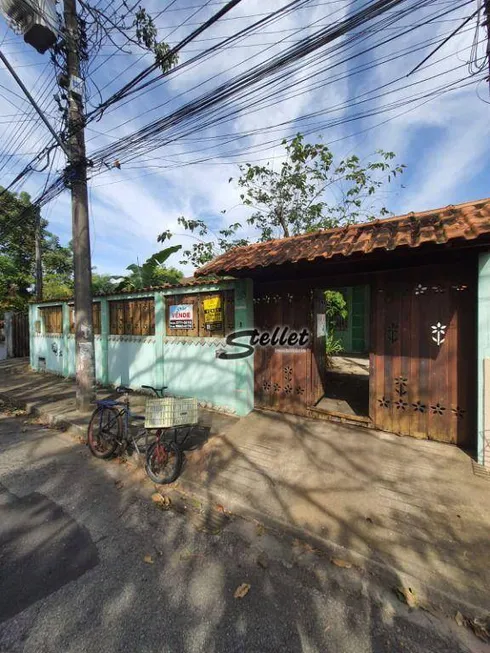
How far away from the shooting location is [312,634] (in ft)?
5.96

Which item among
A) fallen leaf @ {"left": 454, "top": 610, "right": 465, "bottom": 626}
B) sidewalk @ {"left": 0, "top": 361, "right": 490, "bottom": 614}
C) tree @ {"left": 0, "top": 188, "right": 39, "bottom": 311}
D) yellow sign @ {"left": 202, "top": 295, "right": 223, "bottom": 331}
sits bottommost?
fallen leaf @ {"left": 454, "top": 610, "right": 465, "bottom": 626}

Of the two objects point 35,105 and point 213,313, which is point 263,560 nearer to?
point 213,313

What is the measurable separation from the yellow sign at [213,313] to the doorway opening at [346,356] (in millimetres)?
2019

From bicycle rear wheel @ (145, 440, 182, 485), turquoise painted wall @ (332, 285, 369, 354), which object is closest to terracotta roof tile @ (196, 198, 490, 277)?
bicycle rear wheel @ (145, 440, 182, 485)

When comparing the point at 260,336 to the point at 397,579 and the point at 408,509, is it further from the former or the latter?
the point at 397,579

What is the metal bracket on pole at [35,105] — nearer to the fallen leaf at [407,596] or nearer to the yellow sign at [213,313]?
the yellow sign at [213,313]

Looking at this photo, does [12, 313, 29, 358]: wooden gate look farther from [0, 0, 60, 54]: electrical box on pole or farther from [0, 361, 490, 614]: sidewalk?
[0, 361, 490, 614]: sidewalk

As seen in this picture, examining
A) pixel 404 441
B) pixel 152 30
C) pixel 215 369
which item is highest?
pixel 152 30

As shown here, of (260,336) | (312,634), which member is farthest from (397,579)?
(260,336)

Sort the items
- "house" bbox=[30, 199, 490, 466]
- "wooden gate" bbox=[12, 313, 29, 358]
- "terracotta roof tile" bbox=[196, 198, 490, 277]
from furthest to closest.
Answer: "wooden gate" bbox=[12, 313, 29, 358], "house" bbox=[30, 199, 490, 466], "terracotta roof tile" bbox=[196, 198, 490, 277]

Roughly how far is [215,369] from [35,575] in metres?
3.76

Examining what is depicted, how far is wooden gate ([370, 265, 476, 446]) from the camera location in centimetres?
374

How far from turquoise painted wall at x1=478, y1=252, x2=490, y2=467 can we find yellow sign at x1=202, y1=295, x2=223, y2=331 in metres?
3.85

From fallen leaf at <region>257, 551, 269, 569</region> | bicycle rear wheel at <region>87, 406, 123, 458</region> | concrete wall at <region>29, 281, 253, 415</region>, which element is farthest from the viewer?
concrete wall at <region>29, 281, 253, 415</region>
